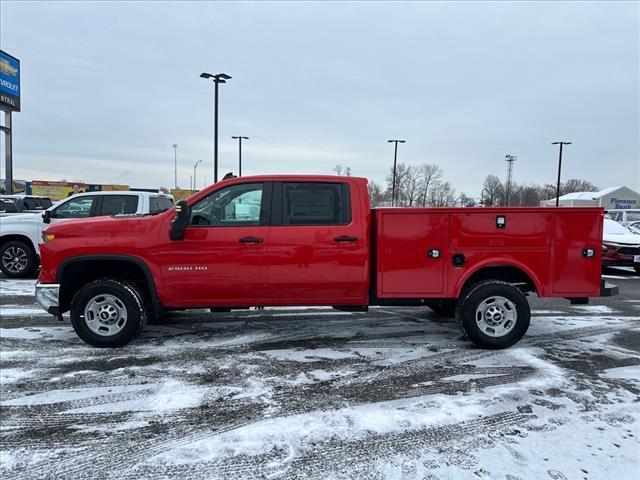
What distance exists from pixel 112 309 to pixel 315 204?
Result: 2590 mm

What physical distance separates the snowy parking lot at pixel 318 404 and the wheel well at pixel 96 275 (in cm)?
59

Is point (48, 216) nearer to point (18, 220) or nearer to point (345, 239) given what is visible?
point (18, 220)

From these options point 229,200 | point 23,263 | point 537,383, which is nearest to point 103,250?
point 229,200

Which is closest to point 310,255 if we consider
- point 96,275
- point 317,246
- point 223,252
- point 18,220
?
point 317,246

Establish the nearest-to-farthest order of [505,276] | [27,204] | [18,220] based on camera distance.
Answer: [505,276]
[18,220]
[27,204]

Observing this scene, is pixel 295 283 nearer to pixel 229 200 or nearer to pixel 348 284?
pixel 348 284

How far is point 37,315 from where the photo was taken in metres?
6.83

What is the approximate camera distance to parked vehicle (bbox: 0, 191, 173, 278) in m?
9.30

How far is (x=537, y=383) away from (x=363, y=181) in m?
2.76

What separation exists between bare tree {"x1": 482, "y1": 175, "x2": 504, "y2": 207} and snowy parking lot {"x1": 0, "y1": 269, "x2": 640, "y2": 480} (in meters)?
78.6

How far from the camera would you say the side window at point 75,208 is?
9.30m

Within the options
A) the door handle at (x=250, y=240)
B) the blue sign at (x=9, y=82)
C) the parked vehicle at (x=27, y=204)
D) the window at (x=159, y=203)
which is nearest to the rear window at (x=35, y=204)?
the parked vehicle at (x=27, y=204)

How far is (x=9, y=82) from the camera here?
20984 mm

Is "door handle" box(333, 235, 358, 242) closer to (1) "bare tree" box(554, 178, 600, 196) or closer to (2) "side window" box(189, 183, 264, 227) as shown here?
(2) "side window" box(189, 183, 264, 227)
